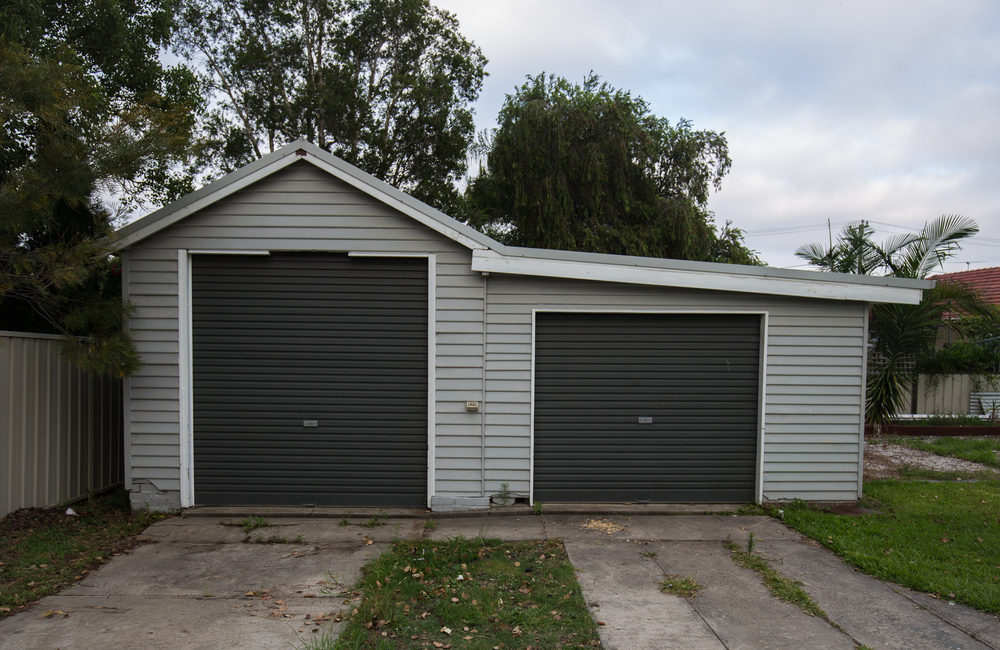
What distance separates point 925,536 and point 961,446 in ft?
20.0

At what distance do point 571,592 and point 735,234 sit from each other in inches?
687

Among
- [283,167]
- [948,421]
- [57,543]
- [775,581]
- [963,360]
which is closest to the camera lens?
[775,581]

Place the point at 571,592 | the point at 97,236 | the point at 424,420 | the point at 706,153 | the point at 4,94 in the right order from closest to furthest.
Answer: the point at 571,592 < the point at 4,94 < the point at 97,236 < the point at 424,420 < the point at 706,153

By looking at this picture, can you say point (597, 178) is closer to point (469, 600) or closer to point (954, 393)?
point (954, 393)

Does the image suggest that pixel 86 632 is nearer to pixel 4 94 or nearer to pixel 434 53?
pixel 4 94

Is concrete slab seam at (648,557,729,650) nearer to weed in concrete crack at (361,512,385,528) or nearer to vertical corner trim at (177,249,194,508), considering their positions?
weed in concrete crack at (361,512,385,528)

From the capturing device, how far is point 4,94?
5484mm

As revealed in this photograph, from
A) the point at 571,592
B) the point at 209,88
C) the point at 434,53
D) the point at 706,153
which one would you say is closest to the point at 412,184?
the point at 434,53

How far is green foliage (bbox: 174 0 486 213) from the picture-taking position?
20531 millimetres

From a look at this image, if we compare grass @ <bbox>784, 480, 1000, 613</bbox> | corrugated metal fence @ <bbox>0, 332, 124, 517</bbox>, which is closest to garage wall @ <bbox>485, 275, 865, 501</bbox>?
grass @ <bbox>784, 480, 1000, 613</bbox>

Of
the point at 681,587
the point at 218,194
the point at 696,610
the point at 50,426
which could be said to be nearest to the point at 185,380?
the point at 50,426

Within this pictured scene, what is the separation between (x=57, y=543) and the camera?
18.6 feet

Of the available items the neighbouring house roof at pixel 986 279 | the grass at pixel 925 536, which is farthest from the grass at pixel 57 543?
the neighbouring house roof at pixel 986 279

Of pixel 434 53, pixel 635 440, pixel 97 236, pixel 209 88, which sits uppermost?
pixel 434 53
